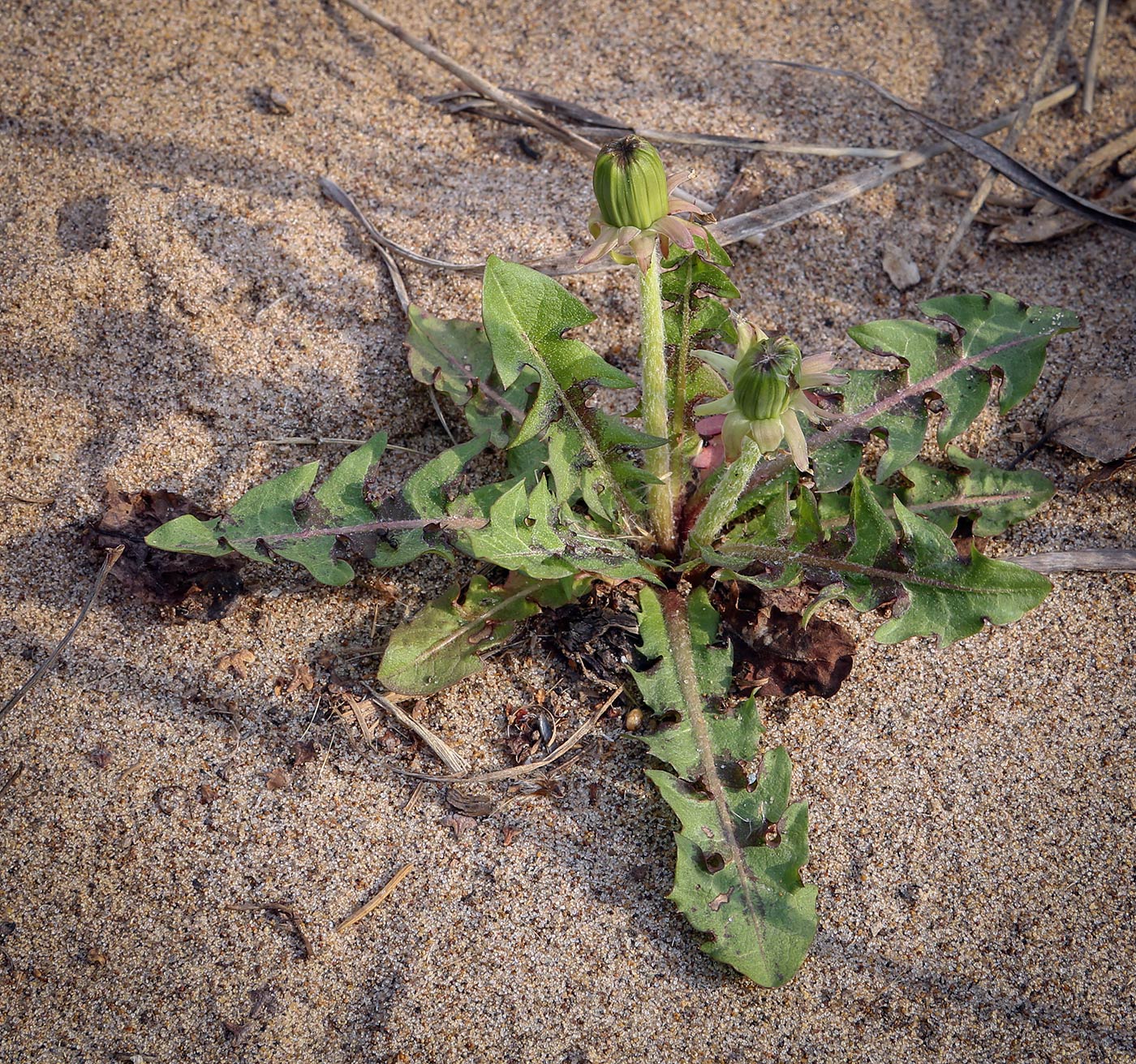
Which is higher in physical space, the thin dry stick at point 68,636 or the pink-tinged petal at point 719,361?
the pink-tinged petal at point 719,361

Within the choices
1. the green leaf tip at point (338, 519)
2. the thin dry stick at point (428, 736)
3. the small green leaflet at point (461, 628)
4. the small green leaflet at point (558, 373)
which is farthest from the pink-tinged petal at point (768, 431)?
the thin dry stick at point (428, 736)

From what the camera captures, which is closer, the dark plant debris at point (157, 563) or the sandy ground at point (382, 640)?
the sandy ground at point (382, 640)

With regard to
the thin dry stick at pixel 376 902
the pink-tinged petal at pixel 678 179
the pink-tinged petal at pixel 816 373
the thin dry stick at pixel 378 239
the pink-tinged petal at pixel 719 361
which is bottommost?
the thin dry stick at pixel 376 902

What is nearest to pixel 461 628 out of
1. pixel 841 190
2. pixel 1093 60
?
pixel 841 190

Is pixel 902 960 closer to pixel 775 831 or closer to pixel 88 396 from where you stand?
pixel 775 831

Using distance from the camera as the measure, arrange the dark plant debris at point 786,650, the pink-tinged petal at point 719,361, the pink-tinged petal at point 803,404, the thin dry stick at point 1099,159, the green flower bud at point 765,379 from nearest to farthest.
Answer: the green flower bud at point 765,379
the pink-tinged petal at point 803,404
the pink-tinged petal at point 719,361
the dark plant debris at point 786,650
the thin dry stick at point 1099,159

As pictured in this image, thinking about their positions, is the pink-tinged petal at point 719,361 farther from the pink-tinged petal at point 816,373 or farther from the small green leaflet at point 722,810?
the small green leaflet at point 722,810

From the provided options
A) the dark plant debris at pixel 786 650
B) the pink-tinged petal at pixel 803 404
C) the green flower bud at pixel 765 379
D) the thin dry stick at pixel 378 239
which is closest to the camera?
the green flower bud at pixel 765 379
